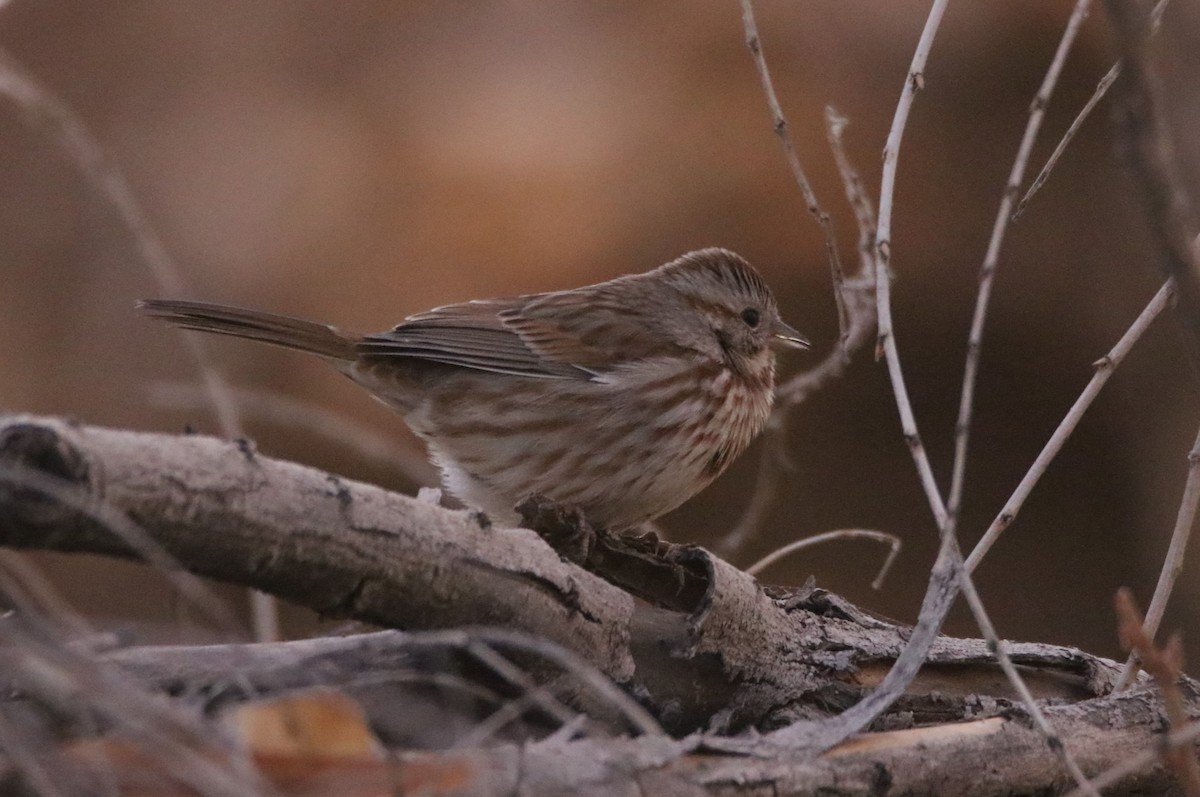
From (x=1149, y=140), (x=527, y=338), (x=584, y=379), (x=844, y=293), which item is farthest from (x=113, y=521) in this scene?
(x=527, y=338)

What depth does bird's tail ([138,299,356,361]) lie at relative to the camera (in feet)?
12.6

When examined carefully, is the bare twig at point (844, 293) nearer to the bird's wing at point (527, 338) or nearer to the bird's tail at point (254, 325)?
the bird's wing at point (527, 338)

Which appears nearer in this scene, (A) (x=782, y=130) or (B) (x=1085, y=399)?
(B) (x=1085, y=399)

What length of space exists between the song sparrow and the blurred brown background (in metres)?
2.39

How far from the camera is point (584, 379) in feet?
14.7

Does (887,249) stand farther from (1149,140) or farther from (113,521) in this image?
(113,521)

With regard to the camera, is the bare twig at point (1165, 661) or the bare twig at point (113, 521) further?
the bare twig at point (1165, 661)

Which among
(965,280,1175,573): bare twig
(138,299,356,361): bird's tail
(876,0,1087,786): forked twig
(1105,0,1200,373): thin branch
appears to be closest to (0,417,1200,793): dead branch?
(876,0,1087,786): forked twig

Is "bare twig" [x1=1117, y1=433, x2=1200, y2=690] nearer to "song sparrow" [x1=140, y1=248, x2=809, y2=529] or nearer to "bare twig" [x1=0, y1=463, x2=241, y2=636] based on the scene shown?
"song sparrow" [x1=140, y1=248, x2=809, y2=529]

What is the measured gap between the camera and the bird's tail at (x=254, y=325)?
3.85 metres

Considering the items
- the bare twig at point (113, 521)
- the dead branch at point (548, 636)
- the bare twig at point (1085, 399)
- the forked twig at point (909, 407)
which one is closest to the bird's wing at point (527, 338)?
the dead branch at point (548, 636)

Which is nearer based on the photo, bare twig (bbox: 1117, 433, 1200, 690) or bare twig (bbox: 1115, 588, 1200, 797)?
bare twig (bbox: 1115, 588, 1200, 797)

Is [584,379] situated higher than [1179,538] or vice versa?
[584,379]

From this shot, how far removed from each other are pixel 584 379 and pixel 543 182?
9.69 feet
